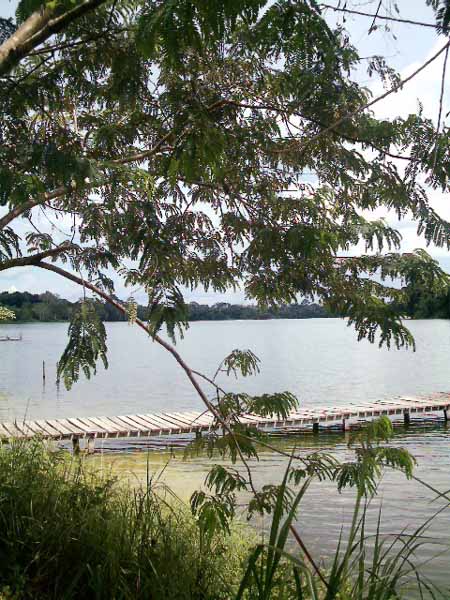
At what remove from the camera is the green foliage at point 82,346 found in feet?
13.4

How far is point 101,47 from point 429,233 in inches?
102

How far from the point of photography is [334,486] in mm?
12141

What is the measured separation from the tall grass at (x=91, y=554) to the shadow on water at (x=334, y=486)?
208cm

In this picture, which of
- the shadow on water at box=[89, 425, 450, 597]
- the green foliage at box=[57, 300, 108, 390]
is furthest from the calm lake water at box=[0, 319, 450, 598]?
the green foliage at box=[57, 300, 108, 390]

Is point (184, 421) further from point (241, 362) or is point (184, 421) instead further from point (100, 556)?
point (100, 556)

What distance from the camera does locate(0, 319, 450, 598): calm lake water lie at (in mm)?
→ 10289

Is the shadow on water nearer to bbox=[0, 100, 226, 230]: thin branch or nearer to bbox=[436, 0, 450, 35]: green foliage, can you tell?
bbox=[0, 100, 226, 230]: thin branch

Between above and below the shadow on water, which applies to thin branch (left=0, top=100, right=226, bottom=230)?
above

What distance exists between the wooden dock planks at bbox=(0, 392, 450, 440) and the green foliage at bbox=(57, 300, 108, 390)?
9.26 m

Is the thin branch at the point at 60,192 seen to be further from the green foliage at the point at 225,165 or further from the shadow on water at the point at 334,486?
the shadow on water at the point at 334,486

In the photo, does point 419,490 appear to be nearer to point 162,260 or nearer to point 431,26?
point 162,260

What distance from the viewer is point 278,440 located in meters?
17.0

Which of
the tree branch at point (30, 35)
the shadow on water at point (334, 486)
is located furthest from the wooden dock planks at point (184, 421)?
the tree branch at point (30, 35)

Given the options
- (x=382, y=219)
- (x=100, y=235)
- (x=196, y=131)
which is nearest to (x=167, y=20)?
(x=196, y=131)
